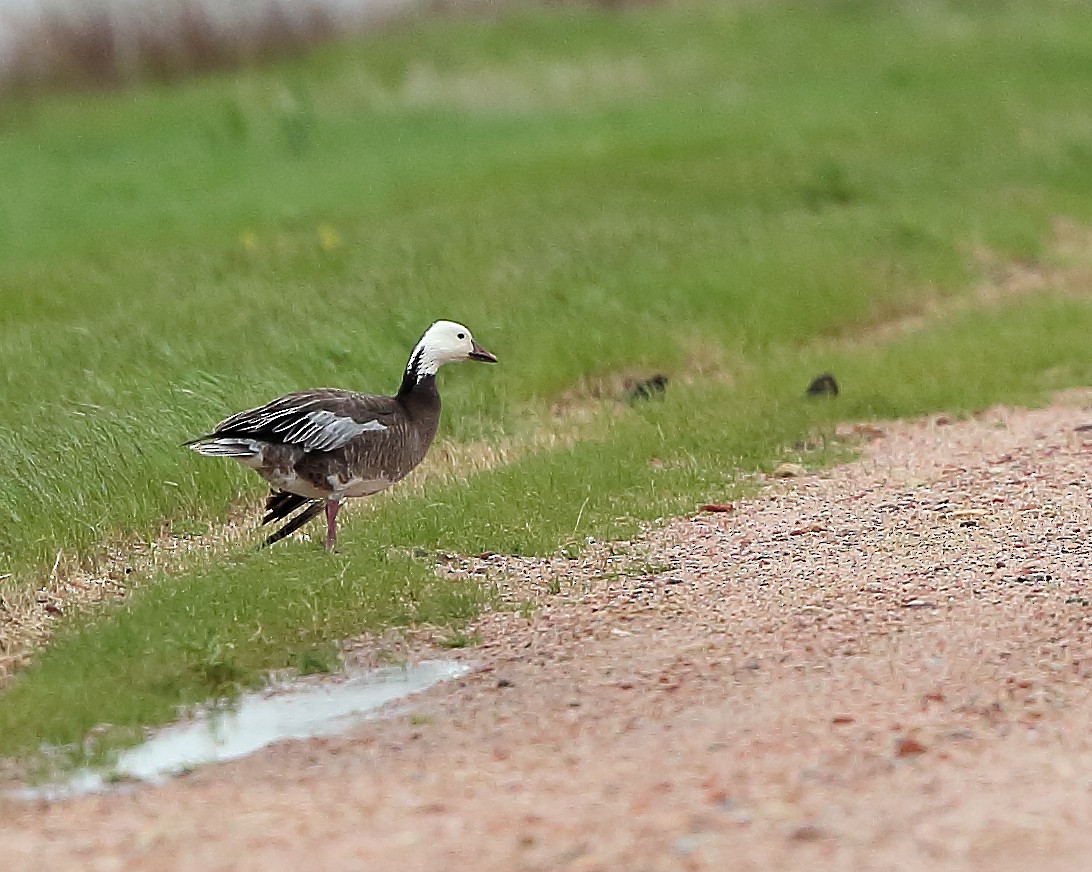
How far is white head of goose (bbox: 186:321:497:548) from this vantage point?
29.5ft

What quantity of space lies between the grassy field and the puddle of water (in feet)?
0.67

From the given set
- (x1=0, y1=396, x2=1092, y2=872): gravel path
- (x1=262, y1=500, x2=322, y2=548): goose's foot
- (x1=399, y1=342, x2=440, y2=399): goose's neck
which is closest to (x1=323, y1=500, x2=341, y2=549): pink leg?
(x1=262, y1=500, x2=322, y2=548): goose's foot

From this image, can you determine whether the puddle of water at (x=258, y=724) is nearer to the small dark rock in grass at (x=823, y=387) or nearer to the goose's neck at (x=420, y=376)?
the goose's neck at (x=420, y=376)

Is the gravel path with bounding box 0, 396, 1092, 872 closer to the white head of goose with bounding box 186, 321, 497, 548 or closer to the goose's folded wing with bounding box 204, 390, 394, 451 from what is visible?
the white head of goose with bounding box 186, 321, 497, 548

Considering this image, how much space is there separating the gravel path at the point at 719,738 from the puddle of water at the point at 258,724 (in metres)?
0.14

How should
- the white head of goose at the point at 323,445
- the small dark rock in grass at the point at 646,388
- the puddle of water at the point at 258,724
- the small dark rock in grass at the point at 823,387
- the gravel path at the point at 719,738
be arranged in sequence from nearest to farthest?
1. the gravel path at the point at 719,738
2. the puddle of water at the point at 258,724
3. the white head of goose at the point at 323,445
4. the small dark rock in grass at the point at 823,387
5. the small dark rock in grass at the point at 646,388

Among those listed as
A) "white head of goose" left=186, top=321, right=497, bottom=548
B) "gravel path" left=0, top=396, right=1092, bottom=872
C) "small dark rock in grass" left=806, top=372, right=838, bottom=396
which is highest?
"white head of goose" left=186, top=321, right=497, bottom=548

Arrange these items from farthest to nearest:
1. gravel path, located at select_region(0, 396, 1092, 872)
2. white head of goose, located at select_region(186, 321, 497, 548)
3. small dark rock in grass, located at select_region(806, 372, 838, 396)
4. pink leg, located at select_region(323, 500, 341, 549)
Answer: small dark rock in grass, located at select_region(806, 372, 838, 396)
pink leg, located at select_region(323, 500, 341, 549)
white head of goose, located at select_region(186, 321, 497, 548)
gravel path, located at select_region(0, 396, 1092, 872)

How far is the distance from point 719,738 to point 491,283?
9455 mm

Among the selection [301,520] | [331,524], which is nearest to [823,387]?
[301,520]

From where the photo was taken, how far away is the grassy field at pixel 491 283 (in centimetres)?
917

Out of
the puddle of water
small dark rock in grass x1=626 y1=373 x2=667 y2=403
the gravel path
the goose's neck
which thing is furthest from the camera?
small dark rock in grass x1=626 y1=373 x2=667 y2=403

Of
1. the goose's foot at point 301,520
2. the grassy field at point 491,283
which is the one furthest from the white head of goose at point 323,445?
the grassy field at point 491,283

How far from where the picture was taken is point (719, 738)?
6484 millimetres
